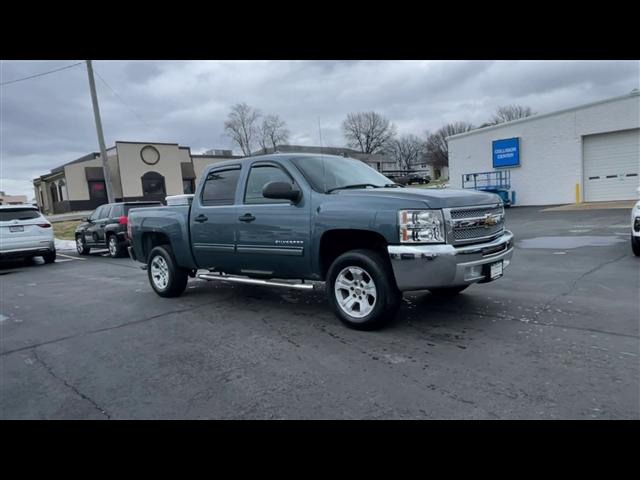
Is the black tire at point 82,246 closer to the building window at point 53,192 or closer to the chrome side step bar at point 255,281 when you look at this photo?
the chrome side step bar at point 255,281

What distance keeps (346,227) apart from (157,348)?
7.69 feet

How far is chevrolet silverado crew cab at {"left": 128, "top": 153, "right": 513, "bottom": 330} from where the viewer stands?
160 inches

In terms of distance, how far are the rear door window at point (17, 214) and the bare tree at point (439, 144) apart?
66.8m

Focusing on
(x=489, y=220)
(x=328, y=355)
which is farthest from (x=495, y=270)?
(x=328, y=355)

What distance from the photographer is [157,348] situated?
171 inches

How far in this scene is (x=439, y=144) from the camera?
257ft

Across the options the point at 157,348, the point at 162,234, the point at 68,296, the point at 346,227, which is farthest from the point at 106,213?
the point at 346,227

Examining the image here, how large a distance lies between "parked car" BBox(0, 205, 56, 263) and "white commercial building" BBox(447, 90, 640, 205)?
20.1 meters

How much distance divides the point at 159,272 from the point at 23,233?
732 centimetres

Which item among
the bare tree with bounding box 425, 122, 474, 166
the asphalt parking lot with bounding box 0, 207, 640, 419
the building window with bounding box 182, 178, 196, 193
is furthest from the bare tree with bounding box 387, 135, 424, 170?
the asphalt parking lot with bounding box 0, 207, 640, 419

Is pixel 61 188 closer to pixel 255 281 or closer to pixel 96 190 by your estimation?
pixel 96 190

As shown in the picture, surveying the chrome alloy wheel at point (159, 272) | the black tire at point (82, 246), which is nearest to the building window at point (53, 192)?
the black tire at point (82, 246)

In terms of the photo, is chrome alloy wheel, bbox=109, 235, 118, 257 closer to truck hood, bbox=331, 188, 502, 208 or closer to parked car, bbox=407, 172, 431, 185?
parked car, bbox=407, 172, 431, 185
